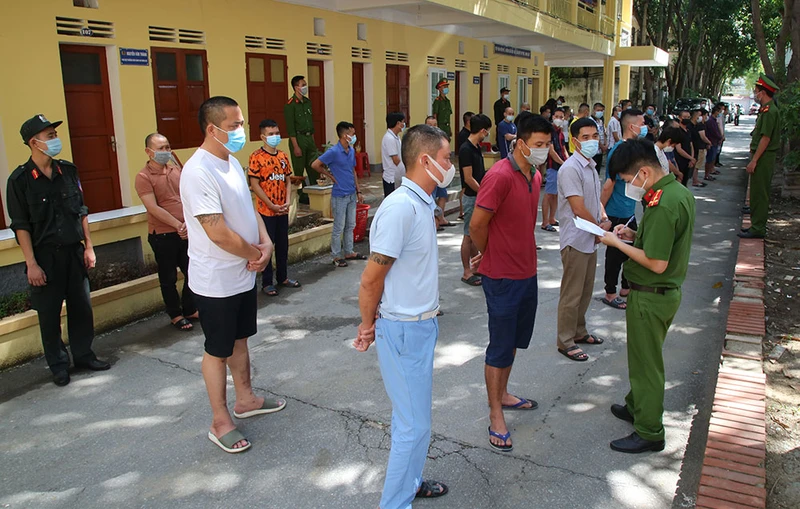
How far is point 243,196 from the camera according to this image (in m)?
3.76

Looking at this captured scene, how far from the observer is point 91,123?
8234mm

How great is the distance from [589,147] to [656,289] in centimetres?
179

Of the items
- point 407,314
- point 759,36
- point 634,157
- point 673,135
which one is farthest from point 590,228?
point 759,36

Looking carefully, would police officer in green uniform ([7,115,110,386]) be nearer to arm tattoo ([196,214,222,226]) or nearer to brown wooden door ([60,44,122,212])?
arm tattoo ([196,214,222,226])

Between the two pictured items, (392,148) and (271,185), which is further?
(392,148)

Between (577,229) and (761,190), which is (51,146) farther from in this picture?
(761,190)

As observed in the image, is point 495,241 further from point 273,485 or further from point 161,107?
point 161,107

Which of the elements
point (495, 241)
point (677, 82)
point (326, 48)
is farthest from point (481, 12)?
point (677, 82)

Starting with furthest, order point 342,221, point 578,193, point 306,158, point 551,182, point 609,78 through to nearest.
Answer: point 609,78 < point 306,158 < point 551,182 < point 342,221 < point 578,193

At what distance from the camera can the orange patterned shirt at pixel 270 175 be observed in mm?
6586

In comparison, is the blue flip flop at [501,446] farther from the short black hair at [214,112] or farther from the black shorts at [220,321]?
the short black hair at [214,112]

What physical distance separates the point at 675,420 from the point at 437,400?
1587 millimetres

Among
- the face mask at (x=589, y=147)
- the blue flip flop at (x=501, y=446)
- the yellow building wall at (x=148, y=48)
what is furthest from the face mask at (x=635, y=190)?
the yellow building wall at (x=148, y=48)

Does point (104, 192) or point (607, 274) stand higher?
point (104, 192)
